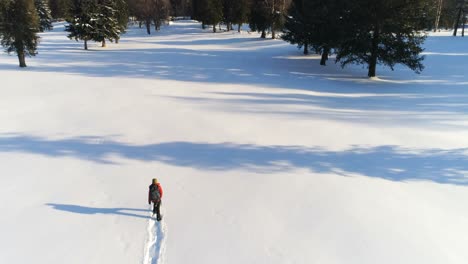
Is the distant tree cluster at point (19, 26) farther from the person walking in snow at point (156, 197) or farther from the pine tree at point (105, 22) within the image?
the person walking in snow at point (156, 197)

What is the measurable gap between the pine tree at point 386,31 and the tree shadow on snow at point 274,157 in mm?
14790

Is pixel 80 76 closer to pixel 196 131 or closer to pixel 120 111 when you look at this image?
pixel 120 111

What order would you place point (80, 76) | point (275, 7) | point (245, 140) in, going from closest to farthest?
1. point (245, 140)
2. point (80, 76)
3. point (275, 7)

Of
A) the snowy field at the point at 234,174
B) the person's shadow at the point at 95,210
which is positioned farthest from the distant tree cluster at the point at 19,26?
the person's shadow at the point at 95,210

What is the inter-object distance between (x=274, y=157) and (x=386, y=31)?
1797 cm

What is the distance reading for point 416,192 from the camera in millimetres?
8438

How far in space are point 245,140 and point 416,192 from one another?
578 cm

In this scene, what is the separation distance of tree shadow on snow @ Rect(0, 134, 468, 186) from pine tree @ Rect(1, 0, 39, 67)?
792 inches

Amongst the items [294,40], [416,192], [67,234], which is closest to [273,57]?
[294,40]

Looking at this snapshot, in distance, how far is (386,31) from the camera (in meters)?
23.5

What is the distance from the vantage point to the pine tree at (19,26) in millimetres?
26969

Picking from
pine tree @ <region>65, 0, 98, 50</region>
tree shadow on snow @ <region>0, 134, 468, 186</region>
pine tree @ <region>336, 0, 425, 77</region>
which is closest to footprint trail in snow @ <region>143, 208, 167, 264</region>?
tree shadow on snow @ <region>0, 134, 468, 186</region>

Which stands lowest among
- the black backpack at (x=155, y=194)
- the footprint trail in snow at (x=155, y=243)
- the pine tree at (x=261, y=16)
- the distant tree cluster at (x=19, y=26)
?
the footprint trail in snow at (x=155, y=243)

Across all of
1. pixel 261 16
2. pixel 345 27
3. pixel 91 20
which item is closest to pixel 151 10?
pixel 261 16
